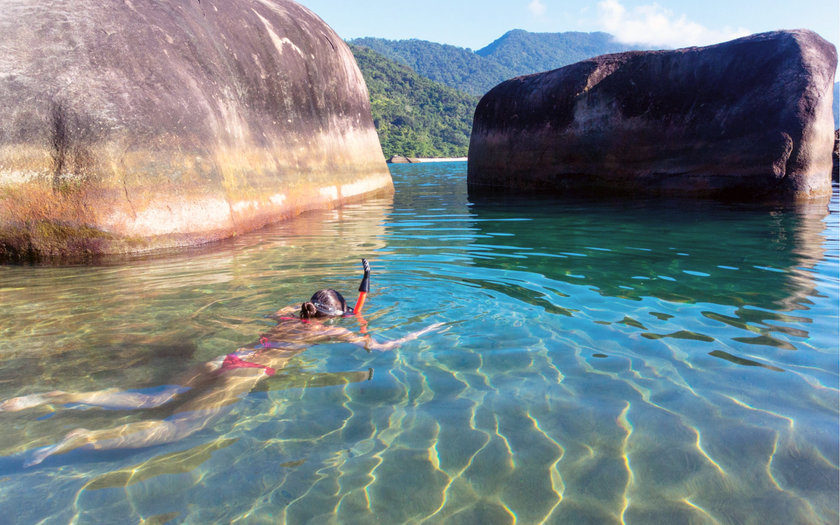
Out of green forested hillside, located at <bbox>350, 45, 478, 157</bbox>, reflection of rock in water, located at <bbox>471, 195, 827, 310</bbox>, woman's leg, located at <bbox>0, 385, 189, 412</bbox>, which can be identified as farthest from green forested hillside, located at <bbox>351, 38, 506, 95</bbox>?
woman's leg, located at <bbox>0, 385, 189, 412</bbox>

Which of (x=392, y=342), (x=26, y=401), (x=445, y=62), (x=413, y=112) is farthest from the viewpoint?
(x=445, y=62)

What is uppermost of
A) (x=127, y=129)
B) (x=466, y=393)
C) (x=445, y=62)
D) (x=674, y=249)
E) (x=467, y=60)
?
(x=467, y=60)

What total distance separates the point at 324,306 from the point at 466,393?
149 centimetres

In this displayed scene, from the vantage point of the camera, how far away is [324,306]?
397cm

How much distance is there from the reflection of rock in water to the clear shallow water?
0.20 feet

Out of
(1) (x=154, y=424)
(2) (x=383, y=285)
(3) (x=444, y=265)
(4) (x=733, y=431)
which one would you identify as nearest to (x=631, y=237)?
(3) (x=444, y=265)

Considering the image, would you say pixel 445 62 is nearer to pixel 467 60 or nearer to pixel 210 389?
pixel 467 60

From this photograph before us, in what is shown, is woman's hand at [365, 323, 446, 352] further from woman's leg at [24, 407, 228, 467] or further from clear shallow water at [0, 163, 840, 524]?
woman's leg at [24, 407, 228, 467]

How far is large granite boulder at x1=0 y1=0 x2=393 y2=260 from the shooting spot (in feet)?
20.2

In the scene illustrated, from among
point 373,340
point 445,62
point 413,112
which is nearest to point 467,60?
point 445,62

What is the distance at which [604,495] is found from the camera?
2.07m

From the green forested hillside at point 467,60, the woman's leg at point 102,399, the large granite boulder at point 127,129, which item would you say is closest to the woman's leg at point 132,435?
the woman's leg at point 102,399

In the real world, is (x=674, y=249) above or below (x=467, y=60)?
below

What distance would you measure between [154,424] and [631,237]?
21.3ft
